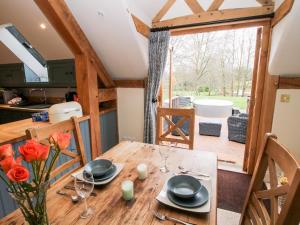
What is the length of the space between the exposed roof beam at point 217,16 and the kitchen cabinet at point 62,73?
1646 mm

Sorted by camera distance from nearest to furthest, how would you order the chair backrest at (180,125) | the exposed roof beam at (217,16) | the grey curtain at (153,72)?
the chair backrest at (180,125), the exposed roof beam at (217,16), the grey curtain at (153,72)

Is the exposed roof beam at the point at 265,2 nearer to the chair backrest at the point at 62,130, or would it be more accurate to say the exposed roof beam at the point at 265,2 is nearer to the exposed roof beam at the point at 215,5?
the exposed roof beam at the point at 215,5

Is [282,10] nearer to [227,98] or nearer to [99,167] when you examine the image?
[99,167]

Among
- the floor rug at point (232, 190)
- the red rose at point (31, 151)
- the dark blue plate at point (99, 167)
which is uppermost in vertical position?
the red rose at point (31, 151)

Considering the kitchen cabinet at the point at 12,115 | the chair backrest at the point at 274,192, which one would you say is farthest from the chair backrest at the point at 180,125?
the kitchen cabinet at the point at 12,115

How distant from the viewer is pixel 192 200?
37.1 inches

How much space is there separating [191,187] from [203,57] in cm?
477

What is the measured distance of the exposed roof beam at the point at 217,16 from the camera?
84.0 inches


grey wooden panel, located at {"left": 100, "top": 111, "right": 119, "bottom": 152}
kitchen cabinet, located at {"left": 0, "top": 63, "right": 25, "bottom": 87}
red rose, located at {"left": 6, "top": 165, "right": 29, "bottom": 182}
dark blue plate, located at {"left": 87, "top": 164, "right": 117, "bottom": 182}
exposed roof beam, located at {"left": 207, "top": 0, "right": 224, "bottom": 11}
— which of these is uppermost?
exposed roof beam, located at {"left": 207, "top": 0, "right": 224, "bottom": 11}

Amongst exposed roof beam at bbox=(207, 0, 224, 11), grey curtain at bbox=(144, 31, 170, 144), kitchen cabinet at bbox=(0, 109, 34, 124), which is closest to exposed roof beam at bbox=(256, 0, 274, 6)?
exposed roof beam at bbox=(207, 0, 224, 11)

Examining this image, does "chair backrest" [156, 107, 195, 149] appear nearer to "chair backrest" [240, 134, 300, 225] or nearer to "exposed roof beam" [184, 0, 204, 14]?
"chair backrest" [240, 134, 300, 225]

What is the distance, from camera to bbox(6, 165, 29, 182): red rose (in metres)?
0.55

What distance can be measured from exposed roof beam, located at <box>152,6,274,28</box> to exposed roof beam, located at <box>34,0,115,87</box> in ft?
3.54

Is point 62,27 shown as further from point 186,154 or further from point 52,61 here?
point 186,154
